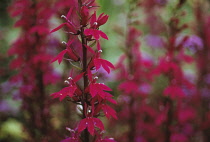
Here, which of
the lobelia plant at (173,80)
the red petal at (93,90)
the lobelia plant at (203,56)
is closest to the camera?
Answer: the red petal at (93,90)

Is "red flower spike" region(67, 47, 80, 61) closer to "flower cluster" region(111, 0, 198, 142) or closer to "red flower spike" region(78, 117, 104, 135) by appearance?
"red flower spike" region(78, 117, 104, 135)

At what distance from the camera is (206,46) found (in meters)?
2.39

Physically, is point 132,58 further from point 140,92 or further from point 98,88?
point 98,88

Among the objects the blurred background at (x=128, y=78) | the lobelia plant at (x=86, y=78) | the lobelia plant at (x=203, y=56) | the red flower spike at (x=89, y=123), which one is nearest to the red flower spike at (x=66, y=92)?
the lobelia plant at (x=86, y=78)

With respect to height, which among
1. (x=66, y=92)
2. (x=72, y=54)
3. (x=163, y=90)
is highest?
(x=72, y=54)

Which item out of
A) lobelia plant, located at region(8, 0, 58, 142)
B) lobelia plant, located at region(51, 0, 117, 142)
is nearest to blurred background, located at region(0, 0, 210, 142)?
lobelia plant, located at region(8, 0, 58, 142)

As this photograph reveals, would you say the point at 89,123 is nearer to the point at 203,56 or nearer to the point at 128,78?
the point at 128,78

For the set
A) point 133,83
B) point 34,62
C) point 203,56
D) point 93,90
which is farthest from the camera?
point 203,56

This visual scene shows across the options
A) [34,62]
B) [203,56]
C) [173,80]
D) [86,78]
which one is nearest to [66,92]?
[86,78]

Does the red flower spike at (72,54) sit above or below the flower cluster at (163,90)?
above

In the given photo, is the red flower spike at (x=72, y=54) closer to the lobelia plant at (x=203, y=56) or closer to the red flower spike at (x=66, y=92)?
the red flower spike at (x=66, y=92)

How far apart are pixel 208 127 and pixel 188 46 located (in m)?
0.63

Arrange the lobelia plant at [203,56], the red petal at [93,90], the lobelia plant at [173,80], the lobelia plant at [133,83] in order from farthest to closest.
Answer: the lobelia plant at [203,56] → the lobelia plant at [133,83] → the lobelia plant at [173,80] → the red petal at [93,90]

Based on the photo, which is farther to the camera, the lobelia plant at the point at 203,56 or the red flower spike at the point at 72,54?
the lobelia plant at the point at 203,56
